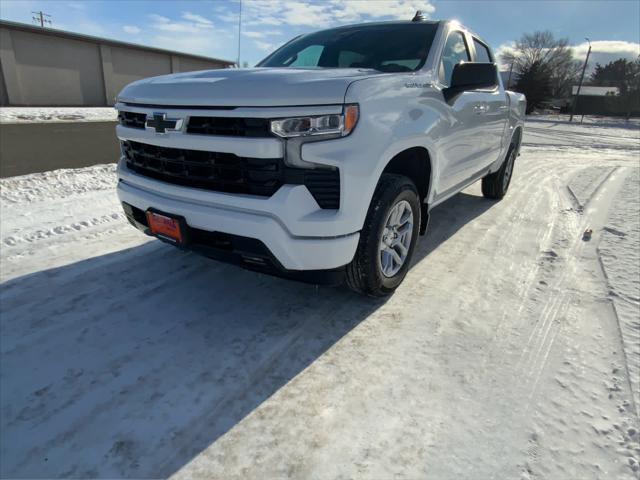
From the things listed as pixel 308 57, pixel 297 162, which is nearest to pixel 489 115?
pixel 308 57

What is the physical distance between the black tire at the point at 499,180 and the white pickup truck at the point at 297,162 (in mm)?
2646

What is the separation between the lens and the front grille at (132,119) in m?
2.70

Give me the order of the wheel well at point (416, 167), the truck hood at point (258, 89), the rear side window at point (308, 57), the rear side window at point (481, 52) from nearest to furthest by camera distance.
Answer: the truck hood at point (258, 89) → the wheel well at point (416, 167) → the rear side window at point (308, 57) → the rear side window at point (481, 52)

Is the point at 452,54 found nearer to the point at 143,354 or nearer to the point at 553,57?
the point at 143,354

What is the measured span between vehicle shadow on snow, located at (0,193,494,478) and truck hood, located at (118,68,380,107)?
134cm

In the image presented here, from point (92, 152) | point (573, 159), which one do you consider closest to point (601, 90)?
point (573, 159)

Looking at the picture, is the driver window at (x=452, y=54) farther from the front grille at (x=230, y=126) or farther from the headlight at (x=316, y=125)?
the front grille at (x=230, y=126)

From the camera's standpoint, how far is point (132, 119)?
2.82m

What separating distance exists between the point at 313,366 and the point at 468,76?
2312mm

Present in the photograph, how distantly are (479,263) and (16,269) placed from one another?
3.79 meters

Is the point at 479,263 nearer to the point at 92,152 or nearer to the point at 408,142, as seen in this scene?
the point at 408,142

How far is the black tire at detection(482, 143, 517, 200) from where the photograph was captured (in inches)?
219

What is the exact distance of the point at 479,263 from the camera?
12.0ft

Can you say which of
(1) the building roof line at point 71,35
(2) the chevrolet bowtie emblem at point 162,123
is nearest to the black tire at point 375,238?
(2) the chevrolet bowtie emblem at point 162,123
